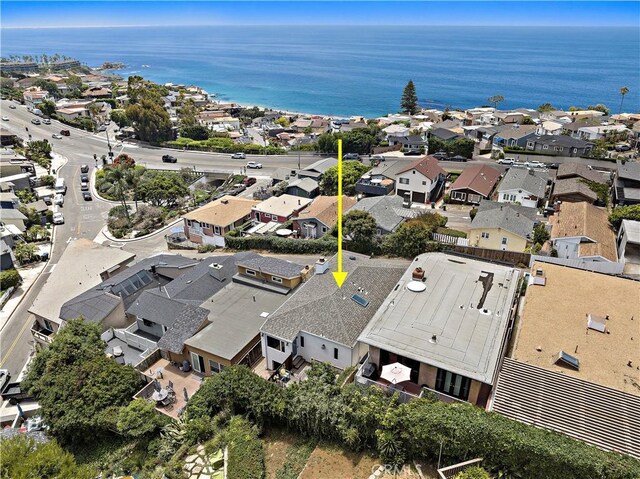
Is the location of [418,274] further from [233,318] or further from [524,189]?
[524,189]


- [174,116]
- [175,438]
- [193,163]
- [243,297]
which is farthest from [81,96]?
[175,438]

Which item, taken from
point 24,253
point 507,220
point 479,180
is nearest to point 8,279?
point 24,253

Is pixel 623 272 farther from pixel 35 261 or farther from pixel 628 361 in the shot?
pixel 35 261

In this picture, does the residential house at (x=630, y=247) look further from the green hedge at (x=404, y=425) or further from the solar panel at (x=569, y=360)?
the green hedge at (x=404, y=425)

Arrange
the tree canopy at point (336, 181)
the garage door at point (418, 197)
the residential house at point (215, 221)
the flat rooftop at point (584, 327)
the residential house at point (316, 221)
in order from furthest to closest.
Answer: the tree canopy at point (336, 181)
the garage door at point (418, 197)
the residential house at point (215, 221)
the residential house at point (316, 221)
the flat rooftop at point (584, 327)

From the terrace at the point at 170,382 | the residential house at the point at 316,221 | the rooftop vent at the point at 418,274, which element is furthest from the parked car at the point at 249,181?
the rooftop vent at the point at 418,274

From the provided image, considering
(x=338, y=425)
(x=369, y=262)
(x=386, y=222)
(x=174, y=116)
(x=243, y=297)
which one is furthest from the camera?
(x=174, y=116)

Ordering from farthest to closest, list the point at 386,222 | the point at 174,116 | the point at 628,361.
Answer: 1. the point at 174,116
2. the point at 386,222
3. the point at 628,361
